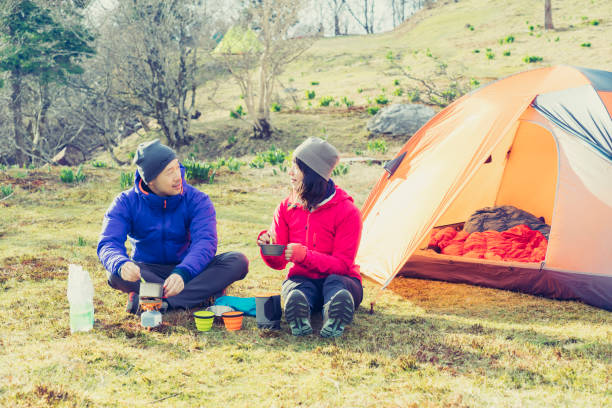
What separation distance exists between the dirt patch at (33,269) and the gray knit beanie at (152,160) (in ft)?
5.53

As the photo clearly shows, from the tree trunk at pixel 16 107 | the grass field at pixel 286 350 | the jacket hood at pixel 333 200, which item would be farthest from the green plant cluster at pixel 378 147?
the tree trunk at pixel 16 107

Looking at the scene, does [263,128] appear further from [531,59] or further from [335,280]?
[335,280]

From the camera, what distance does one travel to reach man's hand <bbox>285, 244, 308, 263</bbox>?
10.1 feet

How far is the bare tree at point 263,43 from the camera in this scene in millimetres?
12219

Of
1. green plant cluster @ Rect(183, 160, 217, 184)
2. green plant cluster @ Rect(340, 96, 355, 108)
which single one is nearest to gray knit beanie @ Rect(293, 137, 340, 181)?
green plant cluster @ Rect(183, 160, 217, 184)

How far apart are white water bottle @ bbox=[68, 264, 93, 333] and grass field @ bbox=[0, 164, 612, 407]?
→ 0.28 ft

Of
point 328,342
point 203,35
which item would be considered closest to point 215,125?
point 203,35

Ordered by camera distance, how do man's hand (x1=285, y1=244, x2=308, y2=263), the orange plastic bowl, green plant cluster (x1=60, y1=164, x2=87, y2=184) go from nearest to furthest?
1. man's hand (x1=285, y1=244, x2=308, y2=263)
2. the orange plastic bowl
3. green plant cluster (x1=60, y1=164, x2=87, y2=184)

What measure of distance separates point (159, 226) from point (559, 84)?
3.13m

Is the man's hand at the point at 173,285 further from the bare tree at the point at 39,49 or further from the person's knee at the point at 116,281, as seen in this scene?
the bare tree at the point at 39,49

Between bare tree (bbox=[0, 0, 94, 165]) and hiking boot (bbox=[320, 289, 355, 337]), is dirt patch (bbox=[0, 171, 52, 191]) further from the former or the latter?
Result: hiking boot (bbox=[320, 289, 355, 337])

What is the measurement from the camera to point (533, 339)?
121 inches

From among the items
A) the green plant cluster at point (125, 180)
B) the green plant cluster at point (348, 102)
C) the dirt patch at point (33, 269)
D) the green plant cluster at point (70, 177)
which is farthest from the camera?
the green plant cluster at point (348, 102)

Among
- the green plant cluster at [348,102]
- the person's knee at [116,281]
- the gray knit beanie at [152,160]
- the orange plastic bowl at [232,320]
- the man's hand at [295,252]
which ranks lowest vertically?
the orange plastic bowl at [232,320]
